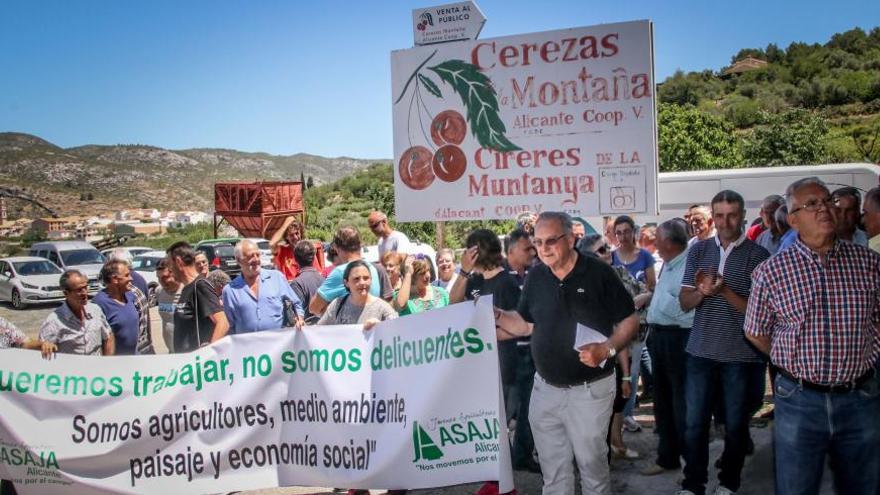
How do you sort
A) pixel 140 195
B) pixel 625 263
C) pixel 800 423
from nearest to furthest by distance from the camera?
pixel 800 423, pixel 625 263, pixel 140 195

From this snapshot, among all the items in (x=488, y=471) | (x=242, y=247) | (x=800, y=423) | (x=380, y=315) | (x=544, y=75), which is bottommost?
(x=488, y=471)

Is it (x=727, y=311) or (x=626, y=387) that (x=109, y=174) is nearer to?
(x=626, y=387)

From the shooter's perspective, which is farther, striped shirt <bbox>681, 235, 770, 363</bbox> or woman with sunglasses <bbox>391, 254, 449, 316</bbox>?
woman with sunglasses <bbox>391, 254, 449, 316</bbox>

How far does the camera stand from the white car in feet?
69.1

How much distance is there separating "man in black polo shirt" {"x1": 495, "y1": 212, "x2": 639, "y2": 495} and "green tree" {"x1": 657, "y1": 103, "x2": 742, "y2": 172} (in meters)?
31.5

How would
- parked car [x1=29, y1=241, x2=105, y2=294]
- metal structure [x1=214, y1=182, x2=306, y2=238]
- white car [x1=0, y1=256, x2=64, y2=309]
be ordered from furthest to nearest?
metal structure [x1=214, y1=182, x2=306, y2=238] < parked car [x1=29, y1=241, x2=105, y2=294] < white car [x1=0, y1=256, x2=64, y2=309]

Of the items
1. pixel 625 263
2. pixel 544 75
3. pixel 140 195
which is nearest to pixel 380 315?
pixel 625 263

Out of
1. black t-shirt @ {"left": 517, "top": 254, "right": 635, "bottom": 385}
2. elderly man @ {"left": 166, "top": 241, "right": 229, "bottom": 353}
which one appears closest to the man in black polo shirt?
black t-shirt @ {"left": 517, "top": 254, "right": 635, "bottom": 385}

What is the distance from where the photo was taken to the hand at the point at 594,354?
12.2 ft

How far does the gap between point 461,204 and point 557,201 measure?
103 cm

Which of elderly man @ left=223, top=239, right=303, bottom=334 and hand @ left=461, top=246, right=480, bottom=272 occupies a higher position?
hand @ left=461, top=246, right=480, bottom=272

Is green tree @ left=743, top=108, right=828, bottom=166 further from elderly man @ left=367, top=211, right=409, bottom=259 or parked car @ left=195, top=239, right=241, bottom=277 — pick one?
elderly man @ left=367, top=211, right=409, bottom=259

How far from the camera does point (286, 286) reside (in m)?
5.63

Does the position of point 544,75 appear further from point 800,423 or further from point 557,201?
point 800,423
